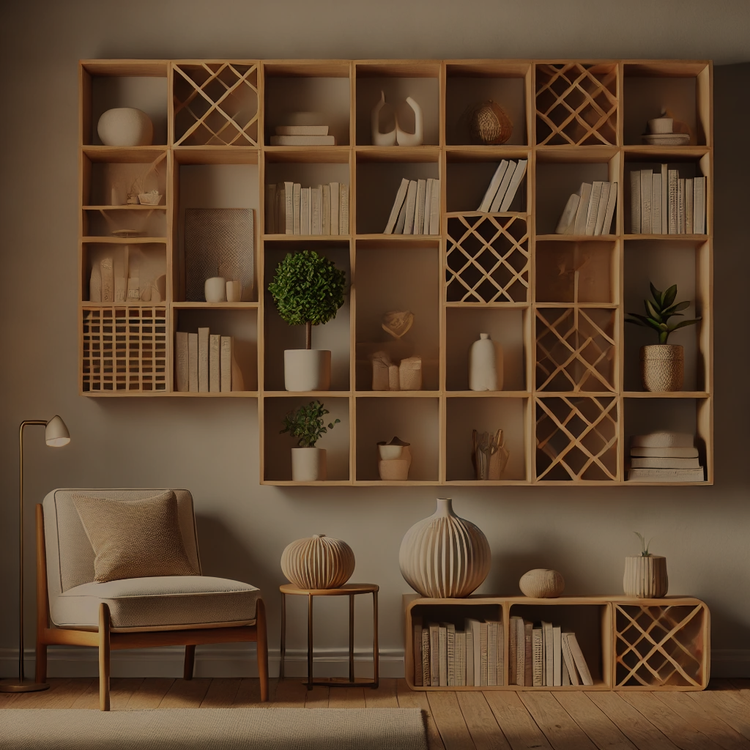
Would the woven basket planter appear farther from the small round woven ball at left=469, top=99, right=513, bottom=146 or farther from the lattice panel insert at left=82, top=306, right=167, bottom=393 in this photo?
the lattice panel insert at left=82, top=306, right=167, bottom=393

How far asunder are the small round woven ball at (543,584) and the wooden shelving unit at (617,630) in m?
0.03

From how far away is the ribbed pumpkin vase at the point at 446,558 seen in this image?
3.79 m

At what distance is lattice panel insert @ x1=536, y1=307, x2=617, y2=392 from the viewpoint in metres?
4.05

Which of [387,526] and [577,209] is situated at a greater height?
[577,209]

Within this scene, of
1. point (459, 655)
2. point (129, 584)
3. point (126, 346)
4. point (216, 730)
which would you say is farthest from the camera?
point (126, 346)

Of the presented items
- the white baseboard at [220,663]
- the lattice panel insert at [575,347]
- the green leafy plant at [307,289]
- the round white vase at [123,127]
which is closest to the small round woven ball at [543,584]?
the white baseboard at [220,663]

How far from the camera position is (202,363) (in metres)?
4.01

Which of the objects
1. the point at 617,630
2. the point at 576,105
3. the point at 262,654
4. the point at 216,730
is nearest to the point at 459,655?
the point at 617,630

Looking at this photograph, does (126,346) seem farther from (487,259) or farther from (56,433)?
(487,259)

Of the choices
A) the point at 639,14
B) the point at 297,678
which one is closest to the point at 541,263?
the point at 639,14

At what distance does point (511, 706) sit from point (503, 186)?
2144 millimetres

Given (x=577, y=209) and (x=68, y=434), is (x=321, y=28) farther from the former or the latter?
(x=68, y=434)

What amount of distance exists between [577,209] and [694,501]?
140 centimetres

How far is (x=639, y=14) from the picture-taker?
4.21m
